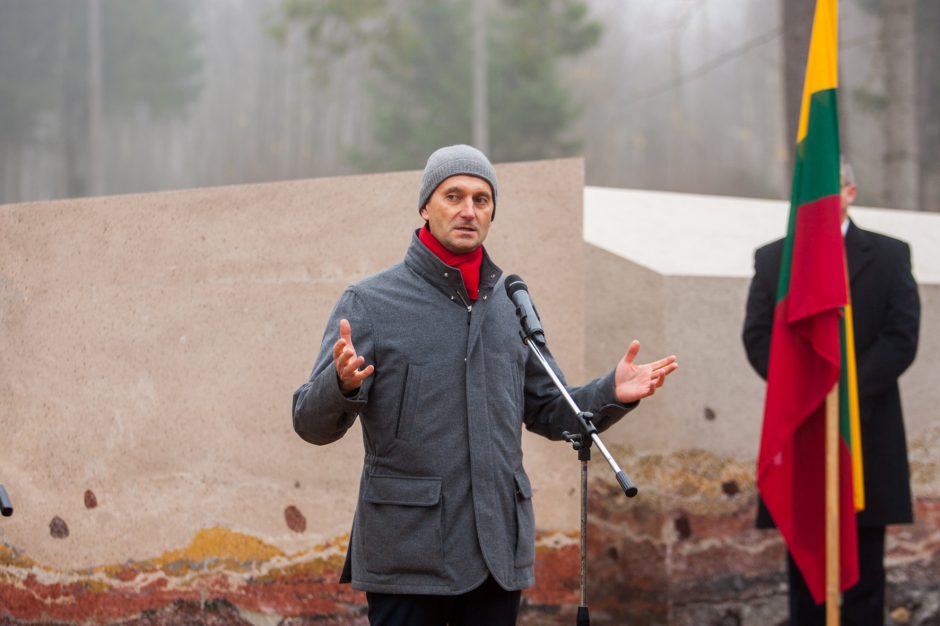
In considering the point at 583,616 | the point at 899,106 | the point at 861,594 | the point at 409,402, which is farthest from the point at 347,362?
the point at 899,106

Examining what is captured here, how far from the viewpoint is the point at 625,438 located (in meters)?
4.89

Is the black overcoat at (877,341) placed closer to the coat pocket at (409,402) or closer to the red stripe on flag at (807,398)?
the red stripe on flag at (807,398)

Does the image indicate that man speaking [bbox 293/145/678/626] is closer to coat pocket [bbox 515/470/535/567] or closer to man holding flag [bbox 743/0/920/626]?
coat pocket [bbox 515/470/535/567]

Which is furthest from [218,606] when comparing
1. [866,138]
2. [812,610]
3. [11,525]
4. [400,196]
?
[866,138]

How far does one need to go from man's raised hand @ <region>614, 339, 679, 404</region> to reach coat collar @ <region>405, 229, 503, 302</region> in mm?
397

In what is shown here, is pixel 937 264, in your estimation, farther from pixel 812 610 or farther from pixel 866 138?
pixel 866 138

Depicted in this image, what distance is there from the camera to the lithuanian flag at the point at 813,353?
13.1 feet

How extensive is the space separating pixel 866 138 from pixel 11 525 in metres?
34.8

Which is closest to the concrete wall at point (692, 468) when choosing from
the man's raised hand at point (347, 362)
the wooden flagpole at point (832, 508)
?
the wooden flagpole at point (832, 508)

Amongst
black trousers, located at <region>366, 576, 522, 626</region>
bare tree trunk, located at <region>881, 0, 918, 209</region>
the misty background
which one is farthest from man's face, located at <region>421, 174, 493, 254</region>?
bare tree trunk, located at <region>881, 0, 918, 209</region>

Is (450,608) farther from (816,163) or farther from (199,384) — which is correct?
(816,163)

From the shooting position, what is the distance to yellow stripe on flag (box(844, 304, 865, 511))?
13.5ft

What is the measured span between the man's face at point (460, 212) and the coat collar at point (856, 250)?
2.18 meters

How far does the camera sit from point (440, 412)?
104 inches
